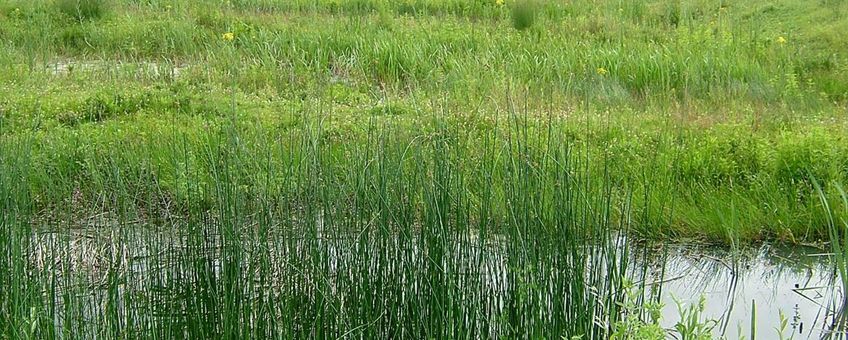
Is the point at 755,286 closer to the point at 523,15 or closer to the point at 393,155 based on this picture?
the point at 393,155

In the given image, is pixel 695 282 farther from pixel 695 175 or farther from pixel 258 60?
pixel 258 60

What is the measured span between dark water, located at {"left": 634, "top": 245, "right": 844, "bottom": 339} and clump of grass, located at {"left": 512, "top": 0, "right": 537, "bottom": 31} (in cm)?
371

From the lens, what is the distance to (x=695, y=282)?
3637 mm

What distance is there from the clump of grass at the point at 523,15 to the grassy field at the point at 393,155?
0.03m

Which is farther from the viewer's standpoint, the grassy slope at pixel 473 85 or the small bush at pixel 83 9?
the small bush at pixel 83 9

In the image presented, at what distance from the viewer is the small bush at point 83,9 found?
7.40m

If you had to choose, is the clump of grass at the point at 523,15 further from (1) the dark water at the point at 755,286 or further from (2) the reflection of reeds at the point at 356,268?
(2) the reflection of reeds at the point at 356,268

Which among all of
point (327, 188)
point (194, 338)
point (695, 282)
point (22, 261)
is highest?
point (327, 188)

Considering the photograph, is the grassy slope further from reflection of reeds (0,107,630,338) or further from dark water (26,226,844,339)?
reflection of reeds (0,107,630,338)

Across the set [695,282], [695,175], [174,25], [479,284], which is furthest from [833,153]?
[174,25]

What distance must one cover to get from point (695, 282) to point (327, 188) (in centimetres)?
165

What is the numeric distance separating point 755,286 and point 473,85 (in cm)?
210

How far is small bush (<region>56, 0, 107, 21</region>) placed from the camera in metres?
7.40

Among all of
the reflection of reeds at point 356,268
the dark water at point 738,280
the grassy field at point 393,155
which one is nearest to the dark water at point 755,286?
the dark water at point 738,280
